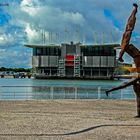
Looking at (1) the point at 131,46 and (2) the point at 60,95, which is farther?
(2) the point at 60,95

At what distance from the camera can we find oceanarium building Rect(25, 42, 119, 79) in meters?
156

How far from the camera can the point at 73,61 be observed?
158 meters

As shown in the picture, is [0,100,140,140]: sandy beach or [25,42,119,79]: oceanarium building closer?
[0,100,140,140]: sandy beach

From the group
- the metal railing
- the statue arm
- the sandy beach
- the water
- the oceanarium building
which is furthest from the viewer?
the oceanarium building

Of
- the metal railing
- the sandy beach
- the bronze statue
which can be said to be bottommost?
the metal railing

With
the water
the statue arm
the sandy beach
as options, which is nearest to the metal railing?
the water

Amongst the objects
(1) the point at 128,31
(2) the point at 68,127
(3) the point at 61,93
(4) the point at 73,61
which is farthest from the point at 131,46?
(4) the point at 73,61

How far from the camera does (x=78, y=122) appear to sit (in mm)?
14156

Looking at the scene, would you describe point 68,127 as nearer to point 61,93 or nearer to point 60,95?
point 60,95

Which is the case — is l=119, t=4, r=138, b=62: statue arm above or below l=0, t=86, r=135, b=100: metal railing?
above

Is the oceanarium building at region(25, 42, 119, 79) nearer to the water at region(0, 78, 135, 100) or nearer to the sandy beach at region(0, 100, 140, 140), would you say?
the water at region(0, 78, 135, 100)

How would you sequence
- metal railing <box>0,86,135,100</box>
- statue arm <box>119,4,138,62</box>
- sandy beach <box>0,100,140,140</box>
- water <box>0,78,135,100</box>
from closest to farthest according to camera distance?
sandy beach <box>0,100,140,140</box> → statue arm <box>119,4,138,62</box> → metal railing <box>0,86,135,100</box> → water <box>0,78,135,100</box>

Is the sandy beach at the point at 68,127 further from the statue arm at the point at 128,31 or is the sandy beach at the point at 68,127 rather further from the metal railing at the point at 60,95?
the metal railing at the point at 60,95

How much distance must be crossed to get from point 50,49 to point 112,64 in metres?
25.1
